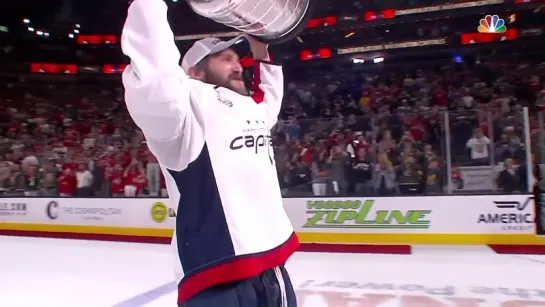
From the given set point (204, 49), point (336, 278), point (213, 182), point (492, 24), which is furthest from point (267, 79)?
point (492, 24)

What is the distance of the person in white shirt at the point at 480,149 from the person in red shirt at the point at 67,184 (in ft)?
19.4

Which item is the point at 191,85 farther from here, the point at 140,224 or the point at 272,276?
the point at 140,224

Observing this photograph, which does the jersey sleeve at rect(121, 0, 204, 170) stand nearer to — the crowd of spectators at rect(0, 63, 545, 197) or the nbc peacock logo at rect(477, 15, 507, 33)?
the crowd of spectators at rect(0, 63, 545, 197)

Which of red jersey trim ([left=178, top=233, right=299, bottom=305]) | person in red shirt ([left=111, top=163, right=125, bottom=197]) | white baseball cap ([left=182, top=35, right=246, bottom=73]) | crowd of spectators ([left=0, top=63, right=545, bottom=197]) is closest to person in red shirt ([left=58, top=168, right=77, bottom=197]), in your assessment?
crowd of spectators ([left=0, top=63, right=545, bottom=197])

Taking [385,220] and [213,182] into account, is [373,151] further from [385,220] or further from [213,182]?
[213,182]

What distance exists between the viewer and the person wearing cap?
108cm

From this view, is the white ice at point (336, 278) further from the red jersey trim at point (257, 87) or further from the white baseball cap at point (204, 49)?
the white baseball cap at point (204, 49)

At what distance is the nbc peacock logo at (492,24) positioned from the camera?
51.7 feet

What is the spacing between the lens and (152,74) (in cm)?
102

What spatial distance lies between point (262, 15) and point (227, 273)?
0.70 metres

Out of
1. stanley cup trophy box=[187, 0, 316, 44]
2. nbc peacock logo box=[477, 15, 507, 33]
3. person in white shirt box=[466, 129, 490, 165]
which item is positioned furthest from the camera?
nbc peacock logo box=[477, 15, 507, 33]

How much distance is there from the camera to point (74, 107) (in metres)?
18.3

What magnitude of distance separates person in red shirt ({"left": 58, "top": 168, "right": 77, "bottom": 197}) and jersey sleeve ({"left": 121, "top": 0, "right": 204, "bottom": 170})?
759cm

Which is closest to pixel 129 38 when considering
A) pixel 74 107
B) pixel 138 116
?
pixel 138 116
